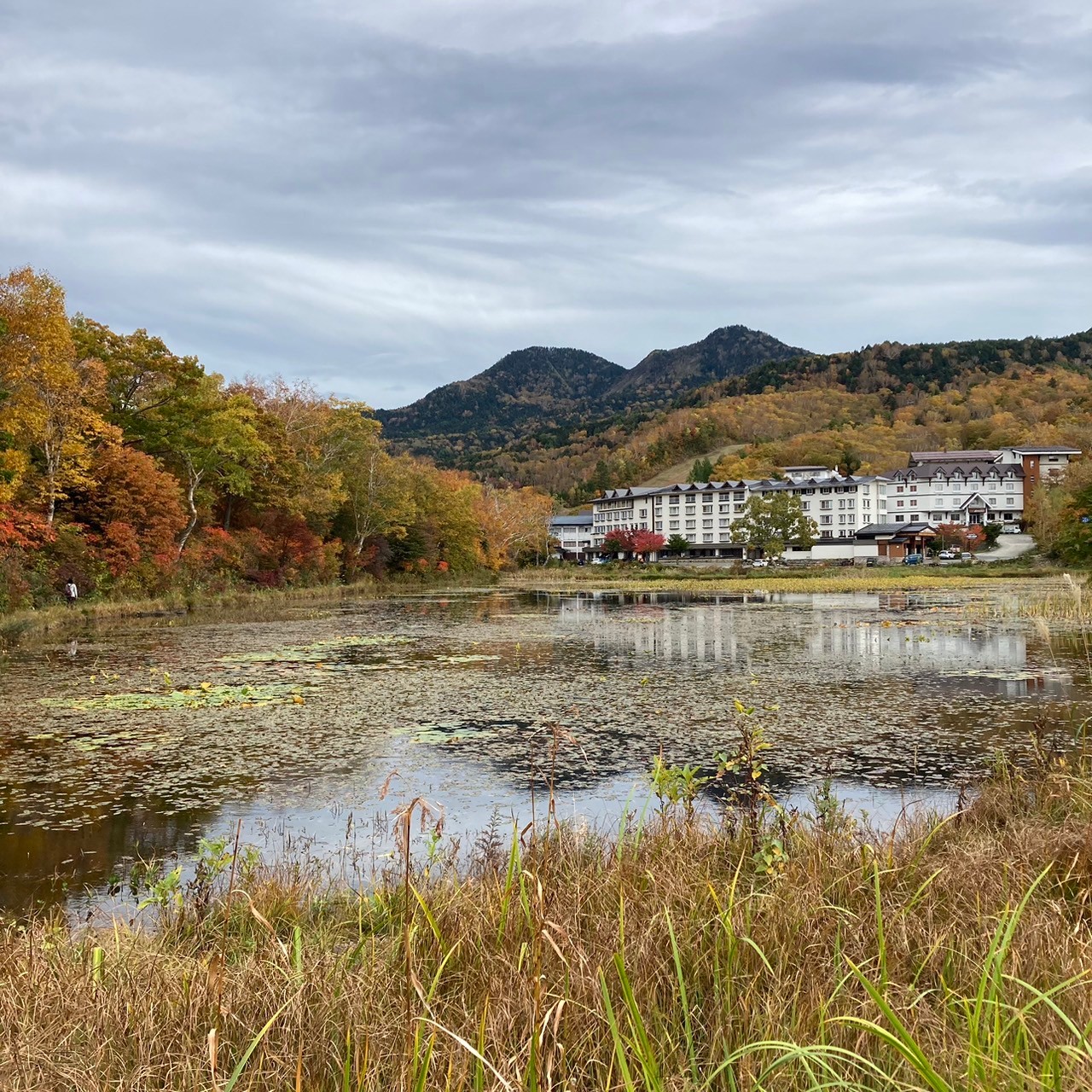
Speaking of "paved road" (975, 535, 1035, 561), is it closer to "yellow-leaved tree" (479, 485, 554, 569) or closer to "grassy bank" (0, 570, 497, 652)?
"yellow-leaved tree" (479, 485, 554, 569)

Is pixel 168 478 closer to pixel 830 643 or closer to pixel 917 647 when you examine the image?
pixel 830 643

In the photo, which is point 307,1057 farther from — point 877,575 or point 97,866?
point 877,575

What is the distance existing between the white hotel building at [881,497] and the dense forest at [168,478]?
60382 mm

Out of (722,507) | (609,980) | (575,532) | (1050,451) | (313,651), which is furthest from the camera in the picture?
(575,532)

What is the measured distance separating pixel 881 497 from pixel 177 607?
321 feet

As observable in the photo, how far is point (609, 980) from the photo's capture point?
9.91 ft

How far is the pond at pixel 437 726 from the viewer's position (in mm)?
6602

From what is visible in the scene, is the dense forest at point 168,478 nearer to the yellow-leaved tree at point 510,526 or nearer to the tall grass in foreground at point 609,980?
the yellow-leaved tree at point 510,526

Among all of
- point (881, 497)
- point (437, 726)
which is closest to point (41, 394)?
point (437, 726)

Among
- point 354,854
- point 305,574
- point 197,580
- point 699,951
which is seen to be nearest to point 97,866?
point 354,854

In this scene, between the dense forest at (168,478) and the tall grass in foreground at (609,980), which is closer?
the tall grass in foreground at (609,980)

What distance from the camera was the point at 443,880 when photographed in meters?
4.55

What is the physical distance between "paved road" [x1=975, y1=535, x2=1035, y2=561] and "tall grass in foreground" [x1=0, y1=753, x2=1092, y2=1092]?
80.2 m

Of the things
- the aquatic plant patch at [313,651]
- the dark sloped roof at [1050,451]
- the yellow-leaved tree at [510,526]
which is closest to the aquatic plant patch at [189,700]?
the aquatic plant patch at [313,651]
